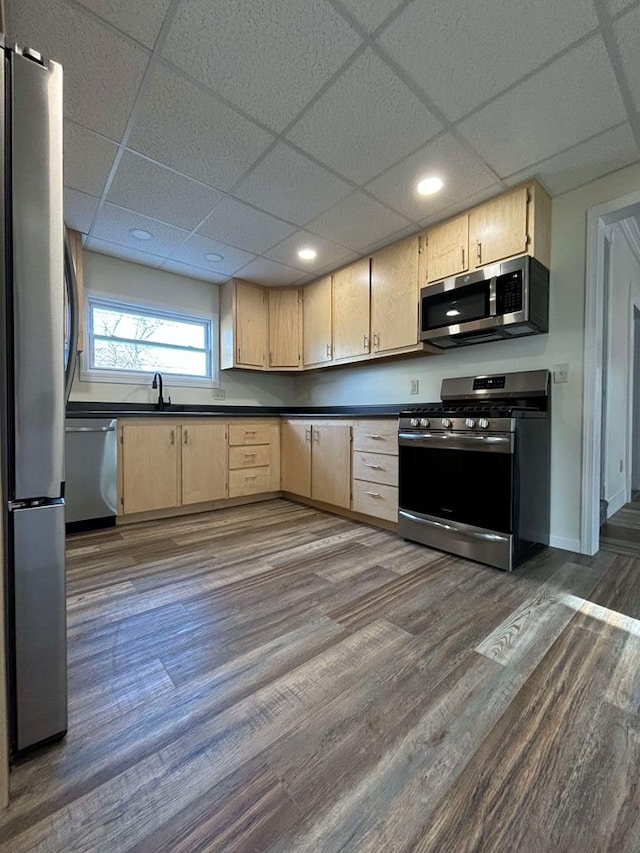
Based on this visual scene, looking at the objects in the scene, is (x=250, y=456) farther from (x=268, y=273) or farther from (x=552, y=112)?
(x=552, y=112)

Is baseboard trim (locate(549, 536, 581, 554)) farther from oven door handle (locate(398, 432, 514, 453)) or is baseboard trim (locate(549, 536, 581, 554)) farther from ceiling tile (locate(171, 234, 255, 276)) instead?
ceiling tile (locate(171, 234, 255, 276))

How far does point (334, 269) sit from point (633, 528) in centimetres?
331

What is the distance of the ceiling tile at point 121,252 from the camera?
2992 mm

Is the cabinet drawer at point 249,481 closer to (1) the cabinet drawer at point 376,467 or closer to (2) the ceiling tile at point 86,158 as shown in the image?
(1) the cabinet drawer at point 376,467

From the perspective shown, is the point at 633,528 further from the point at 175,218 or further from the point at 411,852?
the point at 175,218

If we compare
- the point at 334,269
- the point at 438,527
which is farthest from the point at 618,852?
the point at 334,269

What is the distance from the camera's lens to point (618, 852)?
0.69 meters

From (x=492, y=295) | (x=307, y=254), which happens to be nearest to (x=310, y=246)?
(x=307, y=254)

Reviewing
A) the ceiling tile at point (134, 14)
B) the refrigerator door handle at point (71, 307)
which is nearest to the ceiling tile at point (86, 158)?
the ceiling tile at point (134, 14)

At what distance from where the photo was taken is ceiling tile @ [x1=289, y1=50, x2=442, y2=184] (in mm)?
1536

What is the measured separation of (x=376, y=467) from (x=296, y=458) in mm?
1049

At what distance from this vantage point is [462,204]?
2.41 meters

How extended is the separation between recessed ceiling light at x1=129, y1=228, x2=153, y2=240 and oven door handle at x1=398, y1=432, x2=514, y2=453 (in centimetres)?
249

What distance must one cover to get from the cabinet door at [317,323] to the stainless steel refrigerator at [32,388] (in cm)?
282
